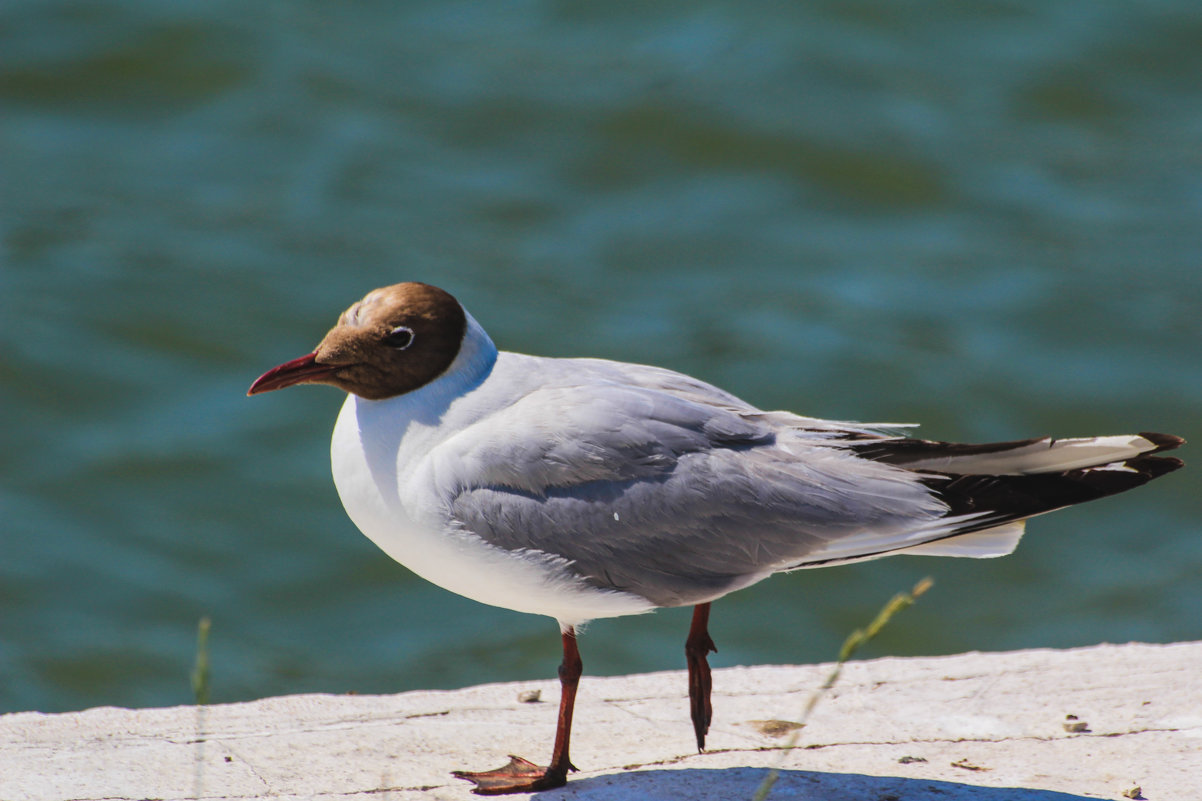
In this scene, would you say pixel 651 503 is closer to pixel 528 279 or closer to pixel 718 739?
pixel 718 739

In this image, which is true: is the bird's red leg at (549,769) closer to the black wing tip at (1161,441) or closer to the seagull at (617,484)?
the seagull at (617,484)

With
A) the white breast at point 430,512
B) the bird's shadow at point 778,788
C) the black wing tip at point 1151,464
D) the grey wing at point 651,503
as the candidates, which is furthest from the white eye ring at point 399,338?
the black wing tip at point 1151,464

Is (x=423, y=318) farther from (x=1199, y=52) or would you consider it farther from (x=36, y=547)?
(x=1199, y=52)

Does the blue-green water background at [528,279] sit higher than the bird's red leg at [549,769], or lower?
higher

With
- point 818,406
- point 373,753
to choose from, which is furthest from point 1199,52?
point 373,753

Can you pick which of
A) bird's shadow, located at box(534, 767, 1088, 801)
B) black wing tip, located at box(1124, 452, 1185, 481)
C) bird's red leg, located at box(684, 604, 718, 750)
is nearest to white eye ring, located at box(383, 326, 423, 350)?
bird's red leg, located at box(684, 604, 718, 750)

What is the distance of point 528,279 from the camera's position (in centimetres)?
879

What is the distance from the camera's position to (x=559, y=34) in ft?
33.5

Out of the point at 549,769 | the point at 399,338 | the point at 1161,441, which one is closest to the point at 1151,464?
the point at 1161,441

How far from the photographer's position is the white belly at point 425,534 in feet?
12.2

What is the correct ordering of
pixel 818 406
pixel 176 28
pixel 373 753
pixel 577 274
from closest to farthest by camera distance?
1. pixel 373 753
2. pixel 818 406
3. pixel 577 274
4. pixel 176 28

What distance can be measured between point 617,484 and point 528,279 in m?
5.15

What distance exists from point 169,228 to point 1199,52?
273 inches

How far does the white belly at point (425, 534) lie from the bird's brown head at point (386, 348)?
0.26 feet
